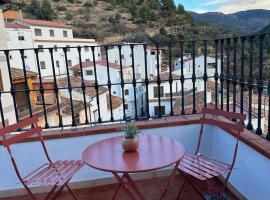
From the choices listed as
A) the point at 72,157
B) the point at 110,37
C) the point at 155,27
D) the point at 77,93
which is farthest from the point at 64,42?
the point at 72,157

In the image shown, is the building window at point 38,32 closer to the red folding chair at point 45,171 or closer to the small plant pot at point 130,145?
the red folding chair at point 45,171

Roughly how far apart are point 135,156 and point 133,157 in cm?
2

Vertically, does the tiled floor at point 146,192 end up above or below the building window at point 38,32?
below

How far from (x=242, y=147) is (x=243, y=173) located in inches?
8.8

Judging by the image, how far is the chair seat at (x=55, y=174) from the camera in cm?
185

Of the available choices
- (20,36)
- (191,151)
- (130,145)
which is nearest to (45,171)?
(130,145)

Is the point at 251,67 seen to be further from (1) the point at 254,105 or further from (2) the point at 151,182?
(2) the point at 151,182

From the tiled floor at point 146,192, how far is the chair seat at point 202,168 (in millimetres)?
415

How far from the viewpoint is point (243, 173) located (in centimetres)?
213

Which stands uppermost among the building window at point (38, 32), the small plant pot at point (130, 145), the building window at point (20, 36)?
the building window at point (38, 32)

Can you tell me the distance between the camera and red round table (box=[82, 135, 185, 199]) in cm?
163

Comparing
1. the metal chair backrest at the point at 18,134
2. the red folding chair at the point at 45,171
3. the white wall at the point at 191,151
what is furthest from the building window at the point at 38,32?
the red folding chair at the point at 45,171

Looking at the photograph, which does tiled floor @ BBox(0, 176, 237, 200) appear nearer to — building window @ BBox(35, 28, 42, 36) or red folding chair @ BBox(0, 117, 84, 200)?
red folding chair @ BBox(0, 117, 84, 200)

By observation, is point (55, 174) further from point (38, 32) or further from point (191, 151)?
point (38, 32)
